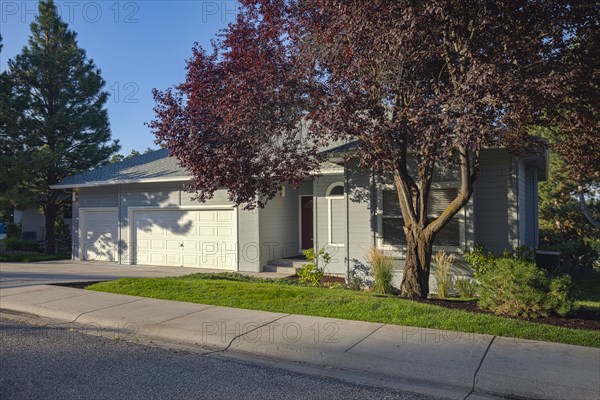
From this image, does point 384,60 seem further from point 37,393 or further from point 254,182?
point 37,393

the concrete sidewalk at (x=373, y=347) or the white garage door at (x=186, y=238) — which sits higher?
the white garage door at (x=186, y=238)

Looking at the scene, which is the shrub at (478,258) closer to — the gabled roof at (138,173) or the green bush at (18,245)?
the gabled roof at (138,173)

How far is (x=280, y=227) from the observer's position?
16500 millimetres

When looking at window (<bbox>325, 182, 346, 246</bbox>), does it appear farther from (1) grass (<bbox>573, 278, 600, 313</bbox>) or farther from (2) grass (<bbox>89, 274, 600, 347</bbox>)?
(1) grass (<bbox>573, 278, 600, 313</bbox>)

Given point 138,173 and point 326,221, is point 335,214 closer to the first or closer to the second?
point 326,221

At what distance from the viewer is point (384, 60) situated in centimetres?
771

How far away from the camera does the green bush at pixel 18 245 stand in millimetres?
23203

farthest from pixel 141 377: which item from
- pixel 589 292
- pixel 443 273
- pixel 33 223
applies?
pixel 33 223

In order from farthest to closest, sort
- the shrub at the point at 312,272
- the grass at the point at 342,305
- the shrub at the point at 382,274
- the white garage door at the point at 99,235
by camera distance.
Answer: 1. the white garage door at the point at 99,235
2. the shrub at the point at 312,272
3. the shrub at the point at 382,274
4. the grass at the point at 342,305

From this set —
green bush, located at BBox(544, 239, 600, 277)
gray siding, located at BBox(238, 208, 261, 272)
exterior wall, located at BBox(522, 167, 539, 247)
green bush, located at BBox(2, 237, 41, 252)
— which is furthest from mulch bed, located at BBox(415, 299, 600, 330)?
green bush, located at BBox(2, 237, 41, 252)

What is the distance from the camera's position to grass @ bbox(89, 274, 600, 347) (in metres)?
6.58

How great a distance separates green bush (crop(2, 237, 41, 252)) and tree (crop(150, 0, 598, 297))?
57.0ft

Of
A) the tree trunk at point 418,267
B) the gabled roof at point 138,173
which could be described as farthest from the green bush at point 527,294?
the gabled roof at point 138,173

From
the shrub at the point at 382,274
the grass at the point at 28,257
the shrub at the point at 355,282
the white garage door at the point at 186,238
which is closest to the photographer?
the shrub at the point at 382,274
